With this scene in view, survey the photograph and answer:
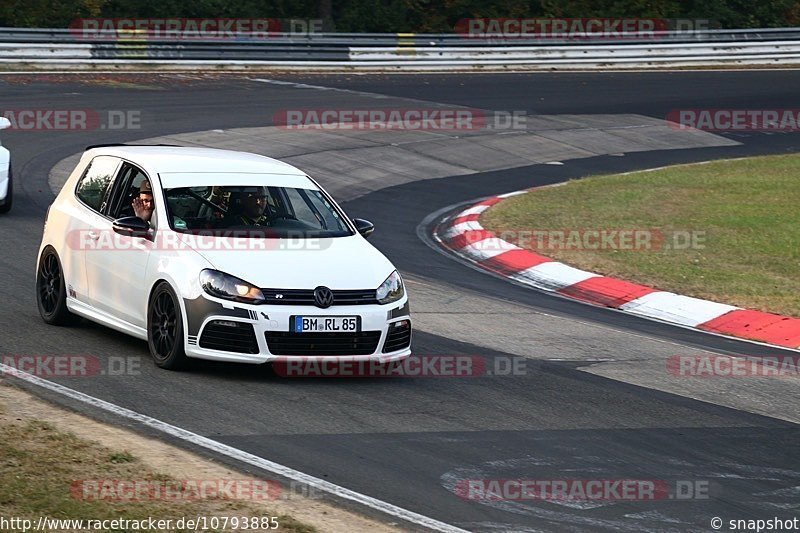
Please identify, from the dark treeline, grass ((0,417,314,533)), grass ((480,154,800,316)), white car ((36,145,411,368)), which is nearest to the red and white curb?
grass ((480,154,800,316))

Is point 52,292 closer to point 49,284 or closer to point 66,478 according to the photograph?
point 49,284

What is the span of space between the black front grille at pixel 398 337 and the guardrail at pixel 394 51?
23060 millimetres

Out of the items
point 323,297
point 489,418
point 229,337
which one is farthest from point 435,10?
point 489,418

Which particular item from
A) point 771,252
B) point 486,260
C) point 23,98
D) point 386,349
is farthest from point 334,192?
point 386,349

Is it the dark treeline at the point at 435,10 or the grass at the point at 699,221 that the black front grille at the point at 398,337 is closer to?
Answer: the grass at the point at 699,221

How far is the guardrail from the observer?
30.7 m

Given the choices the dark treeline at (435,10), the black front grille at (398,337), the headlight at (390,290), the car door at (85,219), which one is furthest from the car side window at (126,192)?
the dark treeline at (435,10)

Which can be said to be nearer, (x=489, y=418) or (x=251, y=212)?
(x=489, y=418)

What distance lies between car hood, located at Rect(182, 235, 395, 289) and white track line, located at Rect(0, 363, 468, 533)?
4.36ft

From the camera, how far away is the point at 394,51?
34188 mm

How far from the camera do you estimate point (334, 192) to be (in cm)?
1955

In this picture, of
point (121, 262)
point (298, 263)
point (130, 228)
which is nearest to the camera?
point (298, 263)

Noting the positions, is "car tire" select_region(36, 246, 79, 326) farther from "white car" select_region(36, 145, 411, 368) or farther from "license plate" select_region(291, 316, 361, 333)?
"license plate" select_region(291, 316, 361, 333)

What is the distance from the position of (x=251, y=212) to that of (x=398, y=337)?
1.58 metres
